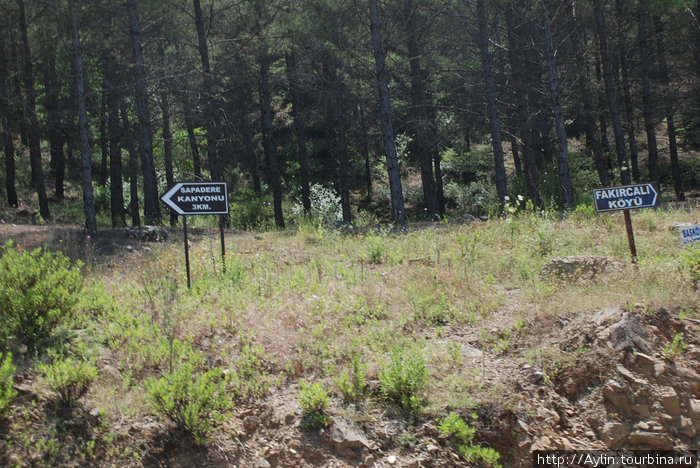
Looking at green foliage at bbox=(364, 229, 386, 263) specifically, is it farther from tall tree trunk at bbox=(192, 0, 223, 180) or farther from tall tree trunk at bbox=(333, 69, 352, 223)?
tall tree trunk at bbox=(333, 69, 352, 223)

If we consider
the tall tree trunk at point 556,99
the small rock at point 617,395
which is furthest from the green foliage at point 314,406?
the tall tree trunk at point 556,99

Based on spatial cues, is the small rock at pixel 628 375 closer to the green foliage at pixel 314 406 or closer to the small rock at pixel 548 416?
Answer: the small rock at pixel 548 416

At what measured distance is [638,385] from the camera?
17.2 ft

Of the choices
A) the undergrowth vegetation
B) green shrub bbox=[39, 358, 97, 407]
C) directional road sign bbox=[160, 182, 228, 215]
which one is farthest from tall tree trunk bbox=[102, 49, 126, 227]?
green shrub bbox=[39, 358, 97, 407]

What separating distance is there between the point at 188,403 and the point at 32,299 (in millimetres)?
2396

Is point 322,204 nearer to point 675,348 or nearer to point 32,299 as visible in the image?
point 32,299

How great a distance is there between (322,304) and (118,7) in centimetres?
1351

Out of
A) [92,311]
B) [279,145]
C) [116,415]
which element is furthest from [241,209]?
[116,415]

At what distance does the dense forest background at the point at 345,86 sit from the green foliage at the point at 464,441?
6.99 m

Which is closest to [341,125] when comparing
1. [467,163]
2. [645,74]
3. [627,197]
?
[467,163]

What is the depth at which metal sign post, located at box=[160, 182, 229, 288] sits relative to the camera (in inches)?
314

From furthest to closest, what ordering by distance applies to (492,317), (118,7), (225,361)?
(118,7) < (492,317) < (225,361)

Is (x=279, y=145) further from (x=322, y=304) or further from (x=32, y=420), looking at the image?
(x=32, y=420)

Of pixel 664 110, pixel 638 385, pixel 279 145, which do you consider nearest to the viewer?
pixel 638 385
